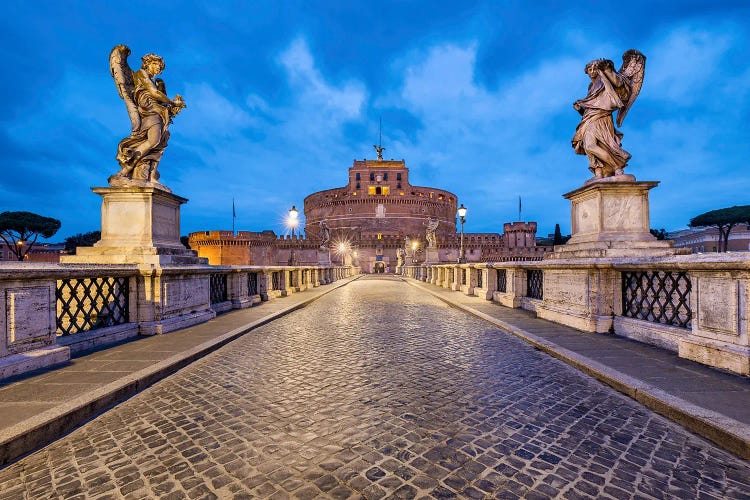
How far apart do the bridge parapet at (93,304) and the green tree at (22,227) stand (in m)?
58.0

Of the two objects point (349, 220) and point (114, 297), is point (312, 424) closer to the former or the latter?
point (114, 297)

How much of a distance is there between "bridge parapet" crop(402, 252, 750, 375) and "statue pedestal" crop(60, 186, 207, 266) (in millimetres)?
7435

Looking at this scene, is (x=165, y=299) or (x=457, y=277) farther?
(x=457, y=277)

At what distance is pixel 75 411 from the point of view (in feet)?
9.86

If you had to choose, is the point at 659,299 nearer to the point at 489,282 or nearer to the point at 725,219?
the point at 489,282

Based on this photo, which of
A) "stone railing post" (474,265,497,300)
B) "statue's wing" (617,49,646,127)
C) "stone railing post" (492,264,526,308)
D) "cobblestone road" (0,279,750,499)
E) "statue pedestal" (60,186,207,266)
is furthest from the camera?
"stone railing post" (474,265,497,300)

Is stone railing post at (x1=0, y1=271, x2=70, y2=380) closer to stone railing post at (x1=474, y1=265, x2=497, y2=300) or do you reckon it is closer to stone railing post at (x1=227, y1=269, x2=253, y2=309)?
stone railing post at (x1=227, y1=269, x2=253, y2=309)

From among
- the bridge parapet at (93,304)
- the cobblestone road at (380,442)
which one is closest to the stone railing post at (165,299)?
the bridge parapet at (93,304)

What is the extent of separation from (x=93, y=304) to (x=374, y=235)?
72.1 m

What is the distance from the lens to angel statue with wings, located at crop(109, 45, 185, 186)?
679 centimetres

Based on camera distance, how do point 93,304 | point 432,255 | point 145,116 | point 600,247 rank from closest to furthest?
point 93,304
point 600,247
point 145,116
point 432,255

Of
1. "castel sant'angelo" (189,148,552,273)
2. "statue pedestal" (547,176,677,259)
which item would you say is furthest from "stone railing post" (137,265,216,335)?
"castel sant'angelo" (189,148,552,273)

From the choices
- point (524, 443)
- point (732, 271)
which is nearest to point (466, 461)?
point (524, 443)

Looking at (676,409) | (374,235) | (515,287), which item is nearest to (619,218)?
(515,287)
